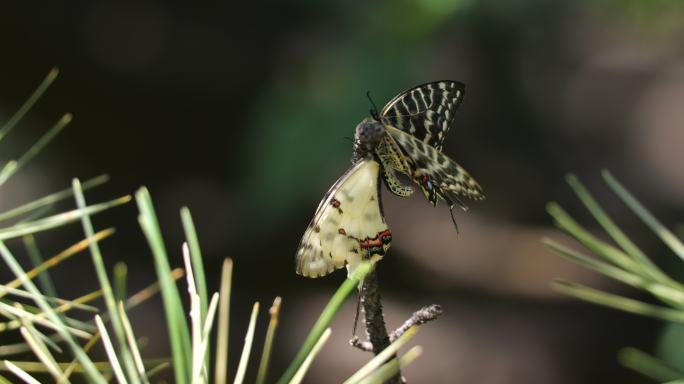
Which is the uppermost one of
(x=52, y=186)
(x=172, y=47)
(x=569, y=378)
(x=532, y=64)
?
(x=172, y=47)

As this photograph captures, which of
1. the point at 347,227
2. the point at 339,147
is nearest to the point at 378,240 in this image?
the point at 347,227

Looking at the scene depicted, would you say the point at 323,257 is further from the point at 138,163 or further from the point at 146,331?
the point at 138,163

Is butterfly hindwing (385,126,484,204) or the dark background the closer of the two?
butterfly hindwing (385,126,484,204)

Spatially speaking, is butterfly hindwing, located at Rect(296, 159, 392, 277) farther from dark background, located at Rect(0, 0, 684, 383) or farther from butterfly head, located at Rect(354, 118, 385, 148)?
dark background, located at Rect(0, 0, 684, 383)

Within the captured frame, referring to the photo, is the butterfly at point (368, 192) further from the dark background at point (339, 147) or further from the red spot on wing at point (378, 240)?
the dark background at point (339, 147)

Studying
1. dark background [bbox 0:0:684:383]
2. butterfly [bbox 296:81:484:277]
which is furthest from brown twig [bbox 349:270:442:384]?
dark background [bbox 0:0:684:383]

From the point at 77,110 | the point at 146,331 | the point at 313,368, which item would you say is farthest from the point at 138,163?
the point at 313,368

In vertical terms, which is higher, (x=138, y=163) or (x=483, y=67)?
(x=483, y=67)
